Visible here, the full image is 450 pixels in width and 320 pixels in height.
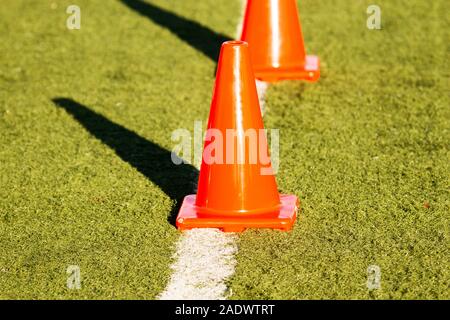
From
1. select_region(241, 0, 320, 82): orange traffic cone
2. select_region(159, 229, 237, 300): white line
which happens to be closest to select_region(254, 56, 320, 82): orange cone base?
select_region(241, 0, 320, 82): orange traffic cone

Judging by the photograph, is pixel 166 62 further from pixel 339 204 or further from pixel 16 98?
pixel 339 204

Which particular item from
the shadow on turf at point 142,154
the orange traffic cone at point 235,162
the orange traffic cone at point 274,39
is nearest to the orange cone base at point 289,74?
the orange traffic cone at point 274,39

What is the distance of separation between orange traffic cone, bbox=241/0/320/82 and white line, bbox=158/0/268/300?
8.79 ft

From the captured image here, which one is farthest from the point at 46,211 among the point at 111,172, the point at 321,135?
the point at 321,135

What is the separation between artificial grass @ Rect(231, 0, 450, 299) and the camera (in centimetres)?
462

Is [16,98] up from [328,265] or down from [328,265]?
up

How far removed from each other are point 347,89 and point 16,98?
2579 mm

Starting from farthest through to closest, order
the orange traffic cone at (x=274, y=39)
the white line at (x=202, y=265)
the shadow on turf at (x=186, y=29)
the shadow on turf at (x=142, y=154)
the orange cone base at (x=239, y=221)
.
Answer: the shadow on turf at (x=186, y=29) → the orange traffic cone at (x=274, y=39) → the shadow on turf at (x=142, y=154) → the orange cone base at (x=239, y=221) → the white line at (x=202, y=265)

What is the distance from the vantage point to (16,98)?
→ 7309 mm

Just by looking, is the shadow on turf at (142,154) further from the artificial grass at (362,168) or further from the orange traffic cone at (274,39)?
the orange traffic cone at (274,39)

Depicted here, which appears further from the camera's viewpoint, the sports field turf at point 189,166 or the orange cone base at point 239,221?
the orange cone base at point 239,221

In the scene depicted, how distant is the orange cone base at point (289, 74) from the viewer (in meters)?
7.52

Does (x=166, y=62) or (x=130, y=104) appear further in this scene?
(x=166, y=62)

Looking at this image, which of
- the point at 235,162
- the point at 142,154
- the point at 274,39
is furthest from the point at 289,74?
the point at 235,162
